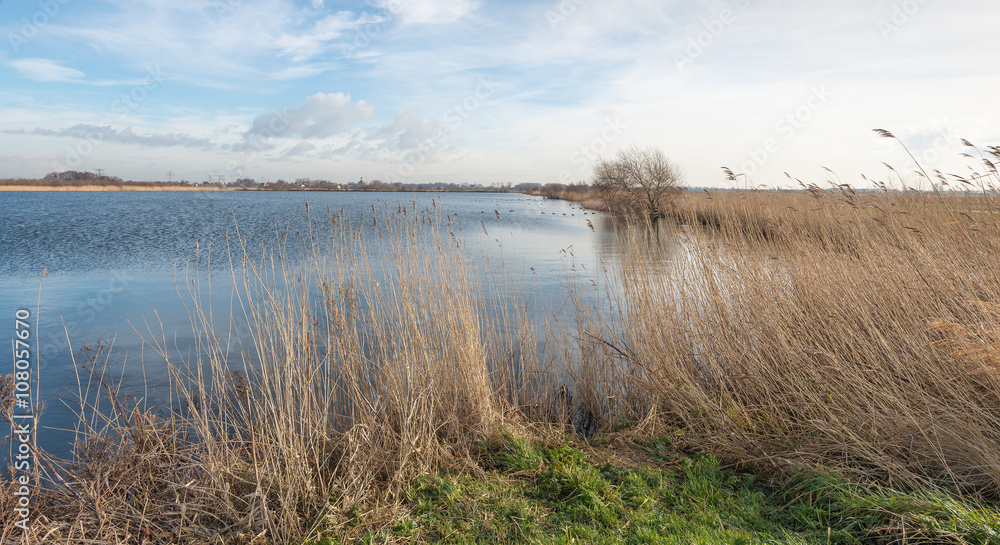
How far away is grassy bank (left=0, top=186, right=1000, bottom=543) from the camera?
292 cm

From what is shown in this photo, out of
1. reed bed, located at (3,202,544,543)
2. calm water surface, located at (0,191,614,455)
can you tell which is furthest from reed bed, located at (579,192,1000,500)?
reed bed, located at (3,202,544,543)

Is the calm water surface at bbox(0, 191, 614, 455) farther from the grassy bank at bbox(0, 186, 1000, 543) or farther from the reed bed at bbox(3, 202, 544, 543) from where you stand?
the grassy bank at bbox(0, 186, 1000, 543)

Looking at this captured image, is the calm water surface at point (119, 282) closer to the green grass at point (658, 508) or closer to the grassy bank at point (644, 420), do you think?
the grassy bank at point (644, 420)

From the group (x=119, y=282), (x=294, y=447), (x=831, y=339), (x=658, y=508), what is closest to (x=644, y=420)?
(x=658, y=508)

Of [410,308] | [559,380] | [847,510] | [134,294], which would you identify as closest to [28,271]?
[134,294]

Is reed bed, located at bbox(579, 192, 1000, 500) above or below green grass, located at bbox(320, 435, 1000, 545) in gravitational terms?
above

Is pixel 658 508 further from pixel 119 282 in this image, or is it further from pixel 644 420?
pixel 119 282

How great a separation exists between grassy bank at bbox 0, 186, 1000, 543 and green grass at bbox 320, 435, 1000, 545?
0.02m

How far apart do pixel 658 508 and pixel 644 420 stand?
148 centimetres

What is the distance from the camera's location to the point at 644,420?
4656mm

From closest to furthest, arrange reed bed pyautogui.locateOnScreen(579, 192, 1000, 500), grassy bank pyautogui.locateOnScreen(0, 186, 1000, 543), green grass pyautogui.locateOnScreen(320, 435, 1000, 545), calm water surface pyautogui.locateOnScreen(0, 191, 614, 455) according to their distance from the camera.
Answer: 1. green grass pyautogui.locateOnScreen(320, 435, 1000, 545)
2. grassy bank pyautogui.locateOnScreen(0, 186, 1000, 543)
3. reed bed pyautogui.locateOnScreen(579, 192, 1000, 500)
4. calm water surface pyautogui.locateOnScreen(0, 191, 614, 455)

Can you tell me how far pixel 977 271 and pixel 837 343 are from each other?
1.85 metres

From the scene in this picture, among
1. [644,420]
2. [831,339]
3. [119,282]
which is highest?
[831,339]

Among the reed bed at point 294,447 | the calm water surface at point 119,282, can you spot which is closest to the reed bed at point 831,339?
the calm water surface at point 119,282
